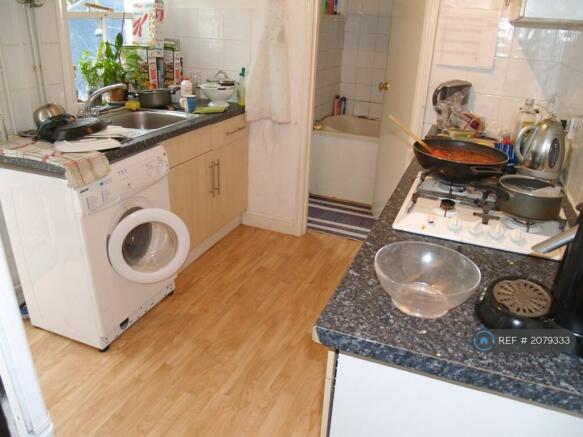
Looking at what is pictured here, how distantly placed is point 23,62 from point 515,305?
2224 millimetres

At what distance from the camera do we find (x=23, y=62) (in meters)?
2.10

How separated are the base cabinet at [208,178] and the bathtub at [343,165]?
2.87 ft

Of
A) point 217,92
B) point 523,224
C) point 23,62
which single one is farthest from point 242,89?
point 523,224

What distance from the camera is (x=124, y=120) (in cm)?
266

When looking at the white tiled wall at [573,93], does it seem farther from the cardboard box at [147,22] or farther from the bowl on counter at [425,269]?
the cardboard box at [147,22]

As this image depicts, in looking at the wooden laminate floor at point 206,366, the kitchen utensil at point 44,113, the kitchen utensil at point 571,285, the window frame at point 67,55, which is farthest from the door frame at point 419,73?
the kitchen utensil at point 571,285

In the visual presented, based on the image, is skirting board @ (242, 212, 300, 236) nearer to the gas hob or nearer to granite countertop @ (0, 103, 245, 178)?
granite countertop @ (0, 103, 245, 178)

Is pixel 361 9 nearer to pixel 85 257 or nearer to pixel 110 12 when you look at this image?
pixel 110 12

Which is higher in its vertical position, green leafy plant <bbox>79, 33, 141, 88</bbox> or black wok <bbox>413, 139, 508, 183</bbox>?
green leafy plant <bbox>79, 33, 141, 88</bbox>

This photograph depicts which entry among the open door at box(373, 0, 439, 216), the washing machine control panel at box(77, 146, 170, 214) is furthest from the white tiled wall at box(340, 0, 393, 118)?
the washing machine control panel at box(77, 146, 170, 214)

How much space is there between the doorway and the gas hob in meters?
1.08

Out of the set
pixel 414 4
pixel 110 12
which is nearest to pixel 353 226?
pixel 414 4

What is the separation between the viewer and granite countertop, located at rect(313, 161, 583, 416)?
2.52 ft

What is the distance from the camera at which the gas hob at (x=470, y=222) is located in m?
1.20
